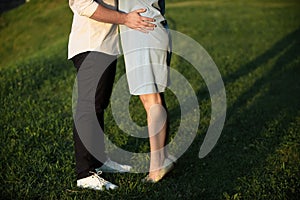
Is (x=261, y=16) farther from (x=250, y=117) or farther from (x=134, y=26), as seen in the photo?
(x=134, y=26)

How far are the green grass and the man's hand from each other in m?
1.09

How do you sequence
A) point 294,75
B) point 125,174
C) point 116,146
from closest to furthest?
point 125,174 < point 116,146 < point 294,75

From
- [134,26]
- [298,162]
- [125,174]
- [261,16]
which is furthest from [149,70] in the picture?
[261,16]

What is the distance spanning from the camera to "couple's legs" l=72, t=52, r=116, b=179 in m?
3.41

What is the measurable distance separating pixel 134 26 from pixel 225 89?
312 centimetres

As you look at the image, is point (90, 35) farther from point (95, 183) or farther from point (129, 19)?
point (95, 183)

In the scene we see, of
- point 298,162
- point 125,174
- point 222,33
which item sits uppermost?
point 125,174

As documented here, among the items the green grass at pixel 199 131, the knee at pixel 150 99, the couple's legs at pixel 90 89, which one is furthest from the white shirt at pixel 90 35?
the green grass at pixel 199 131

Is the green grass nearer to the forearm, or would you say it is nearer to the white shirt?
the white shirt

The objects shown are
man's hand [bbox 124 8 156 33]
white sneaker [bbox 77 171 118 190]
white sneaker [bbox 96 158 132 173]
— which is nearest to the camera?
man's hand [bbox 124 8 156 33]

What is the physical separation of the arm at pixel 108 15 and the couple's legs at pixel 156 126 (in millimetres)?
508

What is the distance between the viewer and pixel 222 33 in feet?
34.2

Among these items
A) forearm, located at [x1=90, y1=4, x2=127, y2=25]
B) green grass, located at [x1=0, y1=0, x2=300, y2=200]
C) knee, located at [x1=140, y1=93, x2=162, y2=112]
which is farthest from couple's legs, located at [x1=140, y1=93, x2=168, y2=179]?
forearm, located at [x1=90, y1=4, x2=127, y2=25]

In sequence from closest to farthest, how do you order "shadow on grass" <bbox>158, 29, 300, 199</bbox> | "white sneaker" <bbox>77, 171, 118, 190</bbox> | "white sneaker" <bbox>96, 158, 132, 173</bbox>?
"white sneaker" <bbox>77, 171, 118, 190</bbox> < "shadow on grass" <bbox>158, 29, 300, 199</bbox> < "white sneaker" <bbox>96, 158, 132, 173</bbox>
